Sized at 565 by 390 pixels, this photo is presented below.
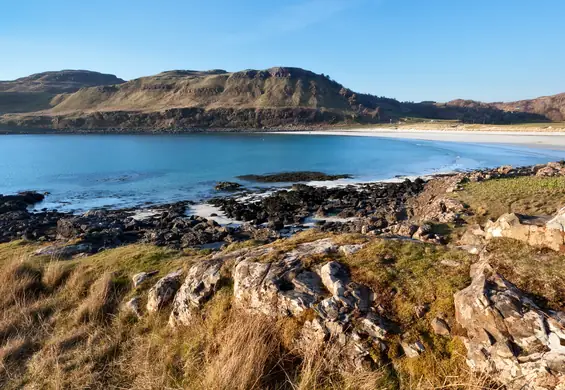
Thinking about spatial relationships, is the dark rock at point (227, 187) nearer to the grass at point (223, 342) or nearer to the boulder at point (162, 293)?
the grass at point (223, 342)

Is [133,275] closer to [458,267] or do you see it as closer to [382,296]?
[382,296]

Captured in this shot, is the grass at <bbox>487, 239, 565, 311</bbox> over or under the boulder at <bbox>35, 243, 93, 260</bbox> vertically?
over

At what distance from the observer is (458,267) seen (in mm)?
5309

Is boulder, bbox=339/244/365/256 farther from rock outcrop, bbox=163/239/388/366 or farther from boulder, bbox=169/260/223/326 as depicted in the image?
boulder, bbox=169/260/223/326

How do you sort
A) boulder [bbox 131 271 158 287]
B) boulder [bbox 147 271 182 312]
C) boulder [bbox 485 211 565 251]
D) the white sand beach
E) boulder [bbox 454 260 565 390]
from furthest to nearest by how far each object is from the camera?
the white sand beach < boulder [bbox 131 271 158 287] < boulder [bbox 147 271 182 312] < boulder [bbox 485 211 565 251] < boulder [bbox 454 260 565 390]

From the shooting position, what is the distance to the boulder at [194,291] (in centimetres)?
591

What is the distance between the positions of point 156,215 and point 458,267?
23.6m

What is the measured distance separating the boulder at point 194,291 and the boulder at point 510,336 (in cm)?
394

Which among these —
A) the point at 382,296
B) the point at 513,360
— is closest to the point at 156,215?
the point at 382,296

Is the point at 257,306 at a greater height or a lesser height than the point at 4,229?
greater

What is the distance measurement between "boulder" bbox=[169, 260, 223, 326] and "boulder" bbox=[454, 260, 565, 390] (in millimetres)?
3940

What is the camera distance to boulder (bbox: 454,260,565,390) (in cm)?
355

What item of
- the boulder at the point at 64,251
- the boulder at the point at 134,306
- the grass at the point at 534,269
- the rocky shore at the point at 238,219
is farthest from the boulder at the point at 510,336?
the boulder at the point at 64,251

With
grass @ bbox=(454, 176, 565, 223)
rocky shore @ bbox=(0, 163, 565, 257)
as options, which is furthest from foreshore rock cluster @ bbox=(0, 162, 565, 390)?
rocky shore @ bbox=(0, 163, 565, 257)
